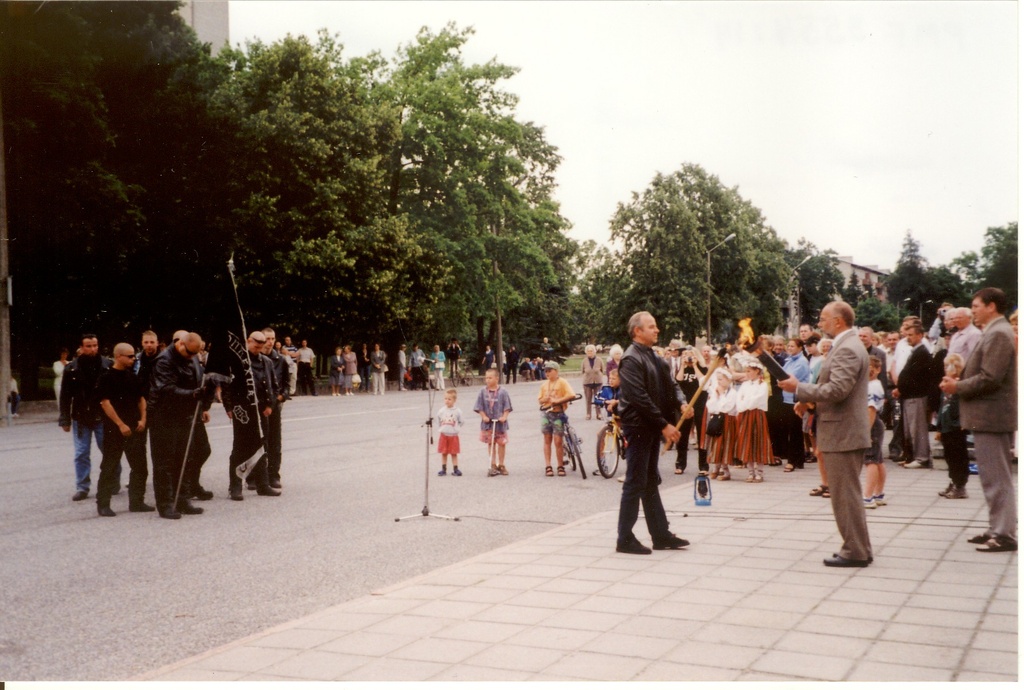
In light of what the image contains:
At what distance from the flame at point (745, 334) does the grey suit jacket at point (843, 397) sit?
0.46 metres

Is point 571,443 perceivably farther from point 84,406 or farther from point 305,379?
point 305,379

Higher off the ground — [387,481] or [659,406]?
[659,406]

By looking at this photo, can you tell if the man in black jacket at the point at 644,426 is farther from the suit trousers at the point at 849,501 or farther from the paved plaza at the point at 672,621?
the suit trousers at the point at 849,501

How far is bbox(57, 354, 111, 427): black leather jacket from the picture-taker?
11617 millimetres

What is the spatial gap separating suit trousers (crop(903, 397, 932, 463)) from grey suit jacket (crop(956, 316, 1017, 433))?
244 inches

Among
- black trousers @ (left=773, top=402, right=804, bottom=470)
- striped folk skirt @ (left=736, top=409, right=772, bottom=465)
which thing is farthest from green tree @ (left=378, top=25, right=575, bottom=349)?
striped folk skirt @ (left=736, top=409, right=772, bottom=465)

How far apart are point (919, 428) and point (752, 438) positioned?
2386 millimetres

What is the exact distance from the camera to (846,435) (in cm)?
726

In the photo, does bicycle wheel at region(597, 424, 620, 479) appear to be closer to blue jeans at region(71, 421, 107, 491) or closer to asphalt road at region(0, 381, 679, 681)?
asphalt road at region(0, 381, 679, 681)

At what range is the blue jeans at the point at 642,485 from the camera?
7895 mm

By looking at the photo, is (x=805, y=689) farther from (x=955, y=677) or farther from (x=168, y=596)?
(x=168, y=596)

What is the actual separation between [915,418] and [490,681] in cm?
1043

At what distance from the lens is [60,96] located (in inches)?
937

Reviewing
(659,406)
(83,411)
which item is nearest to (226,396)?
(83,411)
